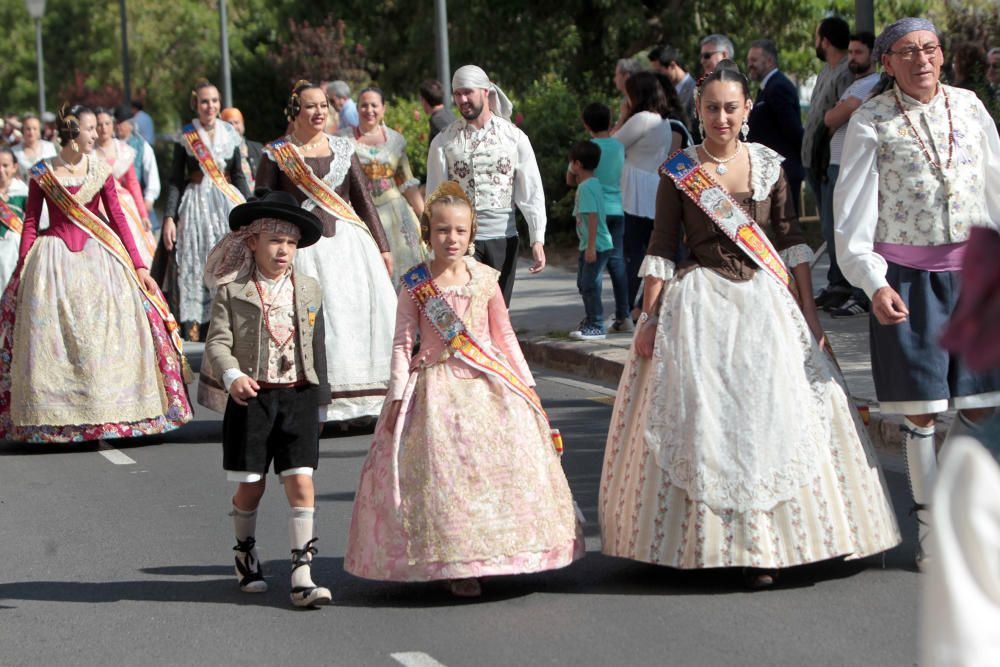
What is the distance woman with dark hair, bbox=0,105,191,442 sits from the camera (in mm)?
10180

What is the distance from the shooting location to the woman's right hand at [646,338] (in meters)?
6.32

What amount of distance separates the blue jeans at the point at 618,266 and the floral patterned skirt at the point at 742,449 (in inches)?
262

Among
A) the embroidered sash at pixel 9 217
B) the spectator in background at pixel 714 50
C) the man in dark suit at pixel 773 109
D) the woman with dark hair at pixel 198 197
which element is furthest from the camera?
the embroidered sash at pixel 9 217

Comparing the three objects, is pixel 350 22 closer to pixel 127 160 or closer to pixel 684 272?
pixel 127 160

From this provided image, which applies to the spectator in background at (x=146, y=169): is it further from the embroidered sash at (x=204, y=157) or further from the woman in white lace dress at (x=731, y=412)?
the woman in white lace dress at (x=731, y=412)

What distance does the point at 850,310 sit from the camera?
41.5 ft

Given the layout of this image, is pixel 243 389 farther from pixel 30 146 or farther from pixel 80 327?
pixel 30 146

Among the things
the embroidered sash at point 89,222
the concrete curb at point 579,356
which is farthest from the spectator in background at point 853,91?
the embroidered sash at point 89,222

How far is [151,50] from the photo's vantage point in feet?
183

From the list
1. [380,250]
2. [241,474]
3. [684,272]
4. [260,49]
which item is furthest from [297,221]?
[260,49]

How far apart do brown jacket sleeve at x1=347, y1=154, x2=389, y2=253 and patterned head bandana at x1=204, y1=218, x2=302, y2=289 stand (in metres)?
3.73

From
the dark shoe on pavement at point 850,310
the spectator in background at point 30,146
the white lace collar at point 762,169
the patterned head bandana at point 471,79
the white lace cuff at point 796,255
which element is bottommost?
the dark shoe on pavement at point 850,310

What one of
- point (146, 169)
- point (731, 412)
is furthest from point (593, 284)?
point (731, 412)

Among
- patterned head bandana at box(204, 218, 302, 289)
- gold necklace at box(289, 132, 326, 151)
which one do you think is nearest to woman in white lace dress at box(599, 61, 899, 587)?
patterned head bandana at box(204, 218, 302, 289)
